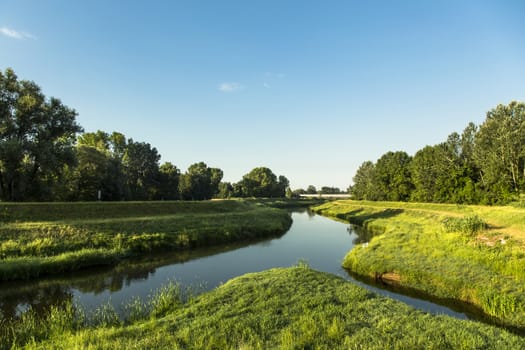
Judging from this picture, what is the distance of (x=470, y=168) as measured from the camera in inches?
2130

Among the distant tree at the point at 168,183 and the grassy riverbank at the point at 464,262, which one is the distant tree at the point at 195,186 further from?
the grassy riverbank at the point at 464,262

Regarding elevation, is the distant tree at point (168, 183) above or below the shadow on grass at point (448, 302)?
above

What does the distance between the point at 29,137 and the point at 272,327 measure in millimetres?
42248

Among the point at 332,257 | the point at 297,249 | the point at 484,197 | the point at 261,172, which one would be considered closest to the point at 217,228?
the point at 297,249

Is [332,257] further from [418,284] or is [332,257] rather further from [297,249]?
[418,284]

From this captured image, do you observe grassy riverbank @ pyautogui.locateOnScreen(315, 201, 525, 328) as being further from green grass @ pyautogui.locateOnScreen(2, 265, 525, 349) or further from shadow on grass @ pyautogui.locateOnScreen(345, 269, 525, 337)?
green grass @ pyautogui.locateOnScreen(2, 265, 525, 349)

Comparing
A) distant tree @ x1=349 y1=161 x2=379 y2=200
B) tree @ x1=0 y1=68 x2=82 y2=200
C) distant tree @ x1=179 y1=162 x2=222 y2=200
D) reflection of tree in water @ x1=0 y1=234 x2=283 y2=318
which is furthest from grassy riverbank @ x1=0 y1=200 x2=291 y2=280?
distant tree @ x1=349 y1=161 x2=379 y2=200

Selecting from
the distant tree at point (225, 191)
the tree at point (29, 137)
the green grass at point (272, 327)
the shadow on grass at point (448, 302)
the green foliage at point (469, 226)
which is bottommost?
the shadow on grass at point (448, 302)

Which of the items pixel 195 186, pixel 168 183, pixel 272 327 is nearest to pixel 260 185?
pixel 195 186

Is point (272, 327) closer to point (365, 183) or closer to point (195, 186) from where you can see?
point (195, 186)

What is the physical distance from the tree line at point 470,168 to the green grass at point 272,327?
1745 inches

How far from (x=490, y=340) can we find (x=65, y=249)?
2490 centimetres

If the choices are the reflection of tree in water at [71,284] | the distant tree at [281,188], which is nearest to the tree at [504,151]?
the reflection of tree in water at [71,284]

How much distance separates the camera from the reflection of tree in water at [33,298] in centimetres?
1189
